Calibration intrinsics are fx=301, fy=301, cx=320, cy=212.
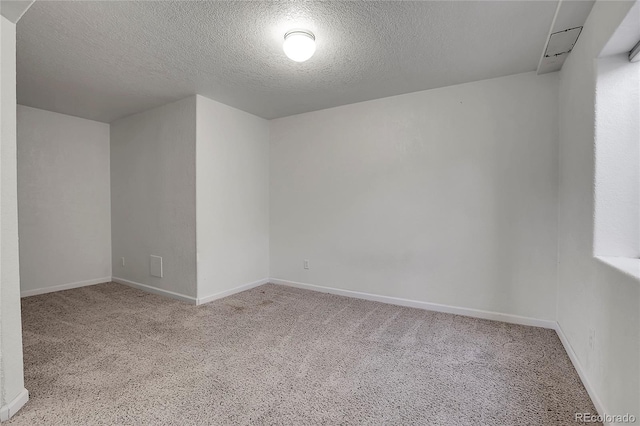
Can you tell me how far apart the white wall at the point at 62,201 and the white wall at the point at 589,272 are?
18.7ft

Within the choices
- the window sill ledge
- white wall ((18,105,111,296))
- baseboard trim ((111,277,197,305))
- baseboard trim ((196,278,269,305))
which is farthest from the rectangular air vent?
white wall ((18,105,111,296))

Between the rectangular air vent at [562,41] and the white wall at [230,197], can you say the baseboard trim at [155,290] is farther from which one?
the rectangular air vent at [562,41]

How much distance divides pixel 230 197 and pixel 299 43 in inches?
92.6

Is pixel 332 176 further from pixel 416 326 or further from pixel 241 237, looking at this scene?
pixel 416 326

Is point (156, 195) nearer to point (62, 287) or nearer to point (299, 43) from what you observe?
point (62, 287)

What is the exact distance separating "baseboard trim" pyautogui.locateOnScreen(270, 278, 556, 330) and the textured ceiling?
7.86 ft

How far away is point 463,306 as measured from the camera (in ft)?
10.6

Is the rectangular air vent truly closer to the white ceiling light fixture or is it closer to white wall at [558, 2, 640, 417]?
white wall at [558, 2, 640, 417]

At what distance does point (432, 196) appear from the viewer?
3.37m

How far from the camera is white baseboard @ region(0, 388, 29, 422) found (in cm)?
160

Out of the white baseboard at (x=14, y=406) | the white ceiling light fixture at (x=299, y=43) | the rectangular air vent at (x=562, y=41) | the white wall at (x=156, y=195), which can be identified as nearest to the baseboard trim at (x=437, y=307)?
the white wall at (x=156, y=195)

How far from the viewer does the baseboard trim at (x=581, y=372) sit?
1664 mm

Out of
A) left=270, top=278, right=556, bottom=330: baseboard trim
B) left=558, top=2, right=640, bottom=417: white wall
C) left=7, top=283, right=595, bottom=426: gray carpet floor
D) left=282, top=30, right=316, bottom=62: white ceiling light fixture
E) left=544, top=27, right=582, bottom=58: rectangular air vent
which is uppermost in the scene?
left=544, top=27, right=582, bottom=58: rectangular air vent

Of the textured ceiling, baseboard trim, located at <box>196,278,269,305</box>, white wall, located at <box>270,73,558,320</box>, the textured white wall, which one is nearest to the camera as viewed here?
the textured white wall
